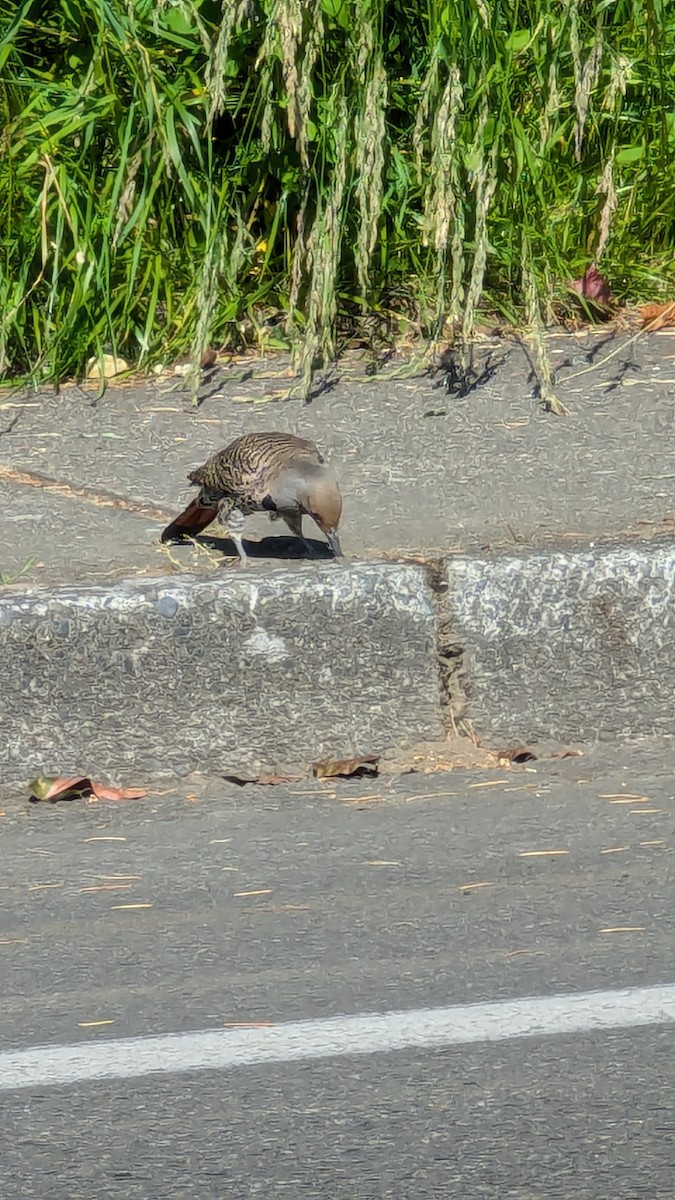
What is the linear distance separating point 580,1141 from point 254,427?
10.2 feet

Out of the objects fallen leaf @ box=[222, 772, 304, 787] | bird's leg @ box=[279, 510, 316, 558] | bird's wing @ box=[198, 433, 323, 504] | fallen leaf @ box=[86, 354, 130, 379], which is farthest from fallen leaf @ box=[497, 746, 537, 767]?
fallen leaf @ box=[86, 354, 130, 379]

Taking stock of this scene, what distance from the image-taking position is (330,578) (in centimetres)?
417

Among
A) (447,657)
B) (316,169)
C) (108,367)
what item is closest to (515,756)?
(447,657)

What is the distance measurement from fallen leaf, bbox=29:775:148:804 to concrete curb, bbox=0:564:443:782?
0.09 feet

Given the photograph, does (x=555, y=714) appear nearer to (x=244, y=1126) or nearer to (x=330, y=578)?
(x=330, y=578)

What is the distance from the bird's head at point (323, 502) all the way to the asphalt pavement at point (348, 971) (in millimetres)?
671

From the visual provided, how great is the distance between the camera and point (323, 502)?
4.40m

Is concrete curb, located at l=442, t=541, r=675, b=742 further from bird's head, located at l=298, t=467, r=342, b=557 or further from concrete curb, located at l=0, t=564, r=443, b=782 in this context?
bird's head, located at l=298, t=467, r=342, b=557

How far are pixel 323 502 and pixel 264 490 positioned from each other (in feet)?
0.52

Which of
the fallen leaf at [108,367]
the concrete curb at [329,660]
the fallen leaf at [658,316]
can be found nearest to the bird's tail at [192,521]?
the concrete curb at [329,660]

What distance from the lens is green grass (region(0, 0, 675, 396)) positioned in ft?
17.6

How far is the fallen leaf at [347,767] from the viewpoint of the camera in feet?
13.6

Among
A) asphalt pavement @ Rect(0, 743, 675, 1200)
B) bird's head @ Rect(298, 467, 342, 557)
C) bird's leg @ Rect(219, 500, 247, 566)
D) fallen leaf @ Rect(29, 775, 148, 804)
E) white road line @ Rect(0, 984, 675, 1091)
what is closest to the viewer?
asphalt pavement @ Rect(0, 743, 675, 1200)

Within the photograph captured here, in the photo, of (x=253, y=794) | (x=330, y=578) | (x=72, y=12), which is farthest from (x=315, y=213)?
(x=253, y=794)
